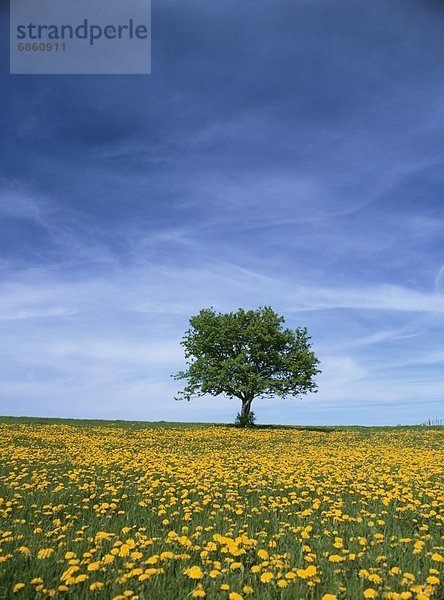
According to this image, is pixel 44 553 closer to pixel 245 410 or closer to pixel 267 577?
pixel 267 577

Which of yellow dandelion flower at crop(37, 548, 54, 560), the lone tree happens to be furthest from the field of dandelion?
the lone tree

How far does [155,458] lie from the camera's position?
48.4ft

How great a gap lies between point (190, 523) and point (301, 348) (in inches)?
1437

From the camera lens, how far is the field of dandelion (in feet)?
15.5

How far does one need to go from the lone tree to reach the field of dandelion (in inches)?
1023

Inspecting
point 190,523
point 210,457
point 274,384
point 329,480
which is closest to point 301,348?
point 274,384

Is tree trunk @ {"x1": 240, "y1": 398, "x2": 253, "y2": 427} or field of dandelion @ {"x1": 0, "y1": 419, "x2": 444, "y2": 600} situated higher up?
field of dandelion @ {"x1": 0, "y1": 419, "x2": 444, "y2": 600}

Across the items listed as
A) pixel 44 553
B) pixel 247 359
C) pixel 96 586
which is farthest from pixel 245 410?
pixel 96 586

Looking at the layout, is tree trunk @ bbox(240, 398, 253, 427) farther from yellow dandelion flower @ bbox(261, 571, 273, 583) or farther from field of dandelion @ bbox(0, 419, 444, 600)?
yellow dandelion flower @ bbox(261, 571, 273, 583)

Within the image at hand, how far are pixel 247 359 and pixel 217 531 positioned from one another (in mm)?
34779

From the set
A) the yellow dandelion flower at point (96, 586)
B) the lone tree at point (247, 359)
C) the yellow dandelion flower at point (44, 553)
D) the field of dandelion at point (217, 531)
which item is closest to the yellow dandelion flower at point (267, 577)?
the field of dandelion at point (217, 531)

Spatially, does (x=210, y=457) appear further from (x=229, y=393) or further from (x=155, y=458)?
(x=229, y=393)

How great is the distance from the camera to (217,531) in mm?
6887

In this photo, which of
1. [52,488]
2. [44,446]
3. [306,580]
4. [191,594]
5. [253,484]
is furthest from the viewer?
[44,446]
